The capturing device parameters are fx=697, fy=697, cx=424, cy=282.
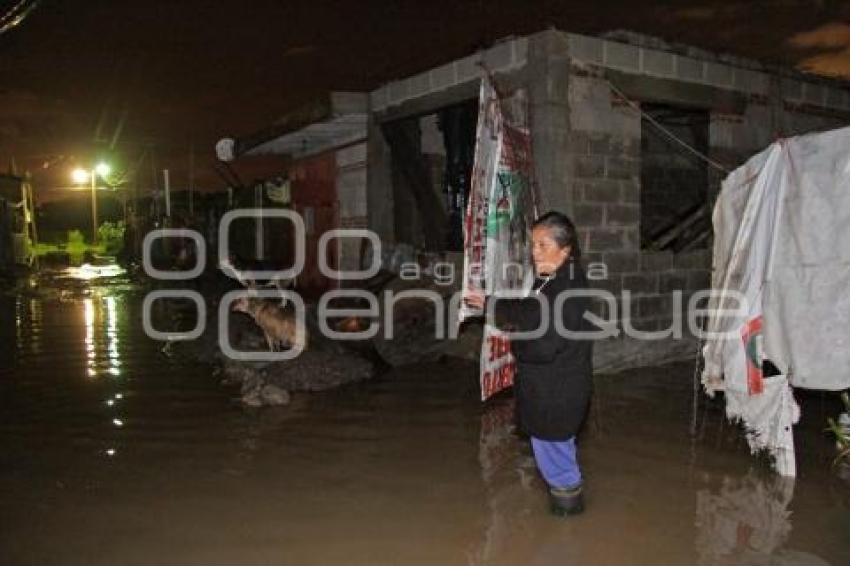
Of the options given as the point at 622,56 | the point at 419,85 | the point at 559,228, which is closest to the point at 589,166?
the point at 622,56

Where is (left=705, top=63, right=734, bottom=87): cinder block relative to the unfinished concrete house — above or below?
above

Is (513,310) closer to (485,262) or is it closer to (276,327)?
(485,262)

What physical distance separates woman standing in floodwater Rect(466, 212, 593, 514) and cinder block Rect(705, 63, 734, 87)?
6.35m

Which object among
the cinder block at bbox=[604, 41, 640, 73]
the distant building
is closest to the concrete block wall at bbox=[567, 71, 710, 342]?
the cinder block at bbox=[604, 41, 640, 73]

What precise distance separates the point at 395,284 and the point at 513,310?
6.19 metres

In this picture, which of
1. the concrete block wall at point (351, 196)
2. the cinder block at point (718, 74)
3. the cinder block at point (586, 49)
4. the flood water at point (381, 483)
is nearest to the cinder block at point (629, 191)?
the cinder block at point (586, 49)

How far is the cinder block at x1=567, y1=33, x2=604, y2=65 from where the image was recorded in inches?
316

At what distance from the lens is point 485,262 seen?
20.9 ft

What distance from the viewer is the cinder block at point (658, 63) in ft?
28.6

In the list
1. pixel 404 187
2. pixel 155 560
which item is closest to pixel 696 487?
pixel 155 560

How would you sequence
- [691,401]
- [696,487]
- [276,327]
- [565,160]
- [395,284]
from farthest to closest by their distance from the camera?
1. [395,284]
2. [276,327]
3. [565,160]
4. [691,401]
5. [696,487]

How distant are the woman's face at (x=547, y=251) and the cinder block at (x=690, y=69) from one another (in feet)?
19.7

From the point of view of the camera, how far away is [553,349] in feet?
13.0

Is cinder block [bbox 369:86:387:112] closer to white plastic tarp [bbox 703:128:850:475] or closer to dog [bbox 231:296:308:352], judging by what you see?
dog [bbox 231:296:308:352]
